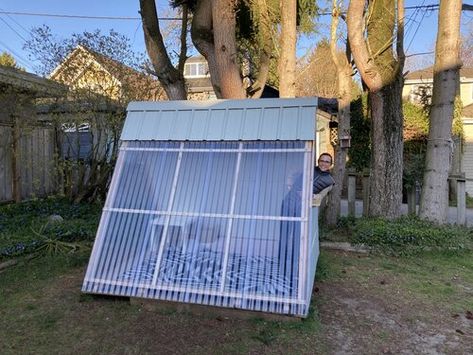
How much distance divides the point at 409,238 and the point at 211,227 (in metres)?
3.61

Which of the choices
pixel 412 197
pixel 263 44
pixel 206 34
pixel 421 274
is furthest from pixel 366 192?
pixel 206 34

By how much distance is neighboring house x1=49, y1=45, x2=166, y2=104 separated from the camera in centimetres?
819

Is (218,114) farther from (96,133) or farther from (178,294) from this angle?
(96,133)

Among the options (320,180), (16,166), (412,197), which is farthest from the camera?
(16,166)

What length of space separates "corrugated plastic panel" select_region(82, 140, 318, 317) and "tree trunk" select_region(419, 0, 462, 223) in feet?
12.8

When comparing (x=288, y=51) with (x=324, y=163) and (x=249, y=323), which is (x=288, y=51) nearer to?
(x=324, y=163)

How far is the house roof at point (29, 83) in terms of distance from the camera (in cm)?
743

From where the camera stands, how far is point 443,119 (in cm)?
678

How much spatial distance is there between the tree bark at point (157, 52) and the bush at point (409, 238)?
13.7ft

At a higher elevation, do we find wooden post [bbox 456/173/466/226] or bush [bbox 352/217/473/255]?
wooden post [bbox 456/173/466/226]

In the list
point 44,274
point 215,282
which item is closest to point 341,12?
point 215,282

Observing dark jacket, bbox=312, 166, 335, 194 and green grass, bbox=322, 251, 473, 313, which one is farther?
dark jacket, bbox=312, 166, 335, 194

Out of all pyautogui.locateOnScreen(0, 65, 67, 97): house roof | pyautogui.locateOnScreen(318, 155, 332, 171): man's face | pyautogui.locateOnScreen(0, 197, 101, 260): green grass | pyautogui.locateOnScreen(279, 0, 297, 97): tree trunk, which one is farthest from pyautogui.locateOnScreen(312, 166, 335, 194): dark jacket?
pyautogui.locateOnScreen(0, 65, 67, 97): house roof

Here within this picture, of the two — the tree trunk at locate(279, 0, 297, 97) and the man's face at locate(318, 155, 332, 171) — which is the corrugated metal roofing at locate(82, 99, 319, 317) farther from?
the tree trunk at locate(279, 0, 297, 97)
